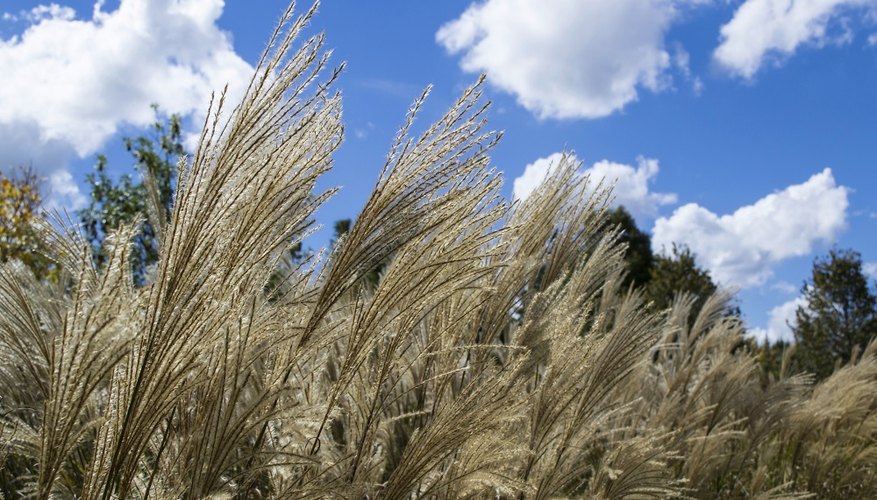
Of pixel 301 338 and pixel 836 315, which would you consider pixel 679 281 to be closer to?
pixel 836 315

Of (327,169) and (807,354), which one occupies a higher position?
(807,354)

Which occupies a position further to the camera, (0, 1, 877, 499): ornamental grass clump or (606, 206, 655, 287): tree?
(606, 206, 655, 287): tree

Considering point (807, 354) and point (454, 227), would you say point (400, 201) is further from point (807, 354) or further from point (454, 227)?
point (807, 354)

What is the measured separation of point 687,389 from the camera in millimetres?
5504

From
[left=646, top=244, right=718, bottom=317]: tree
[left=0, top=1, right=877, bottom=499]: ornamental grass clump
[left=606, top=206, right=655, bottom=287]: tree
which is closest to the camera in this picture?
[left=0, top=1, right=877, bottom=499]: ornamental grass clump

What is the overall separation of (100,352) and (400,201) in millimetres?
704

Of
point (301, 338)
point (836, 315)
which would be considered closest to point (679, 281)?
point (836, 315)

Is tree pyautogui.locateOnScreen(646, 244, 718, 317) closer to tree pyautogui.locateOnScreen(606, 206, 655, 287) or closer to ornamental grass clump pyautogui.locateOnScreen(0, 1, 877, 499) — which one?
tree pyautogui.locateOnScreen(606, 206, 655, 287)

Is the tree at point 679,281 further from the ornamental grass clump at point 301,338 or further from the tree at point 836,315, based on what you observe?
the ornamental grass clump at point 301,338

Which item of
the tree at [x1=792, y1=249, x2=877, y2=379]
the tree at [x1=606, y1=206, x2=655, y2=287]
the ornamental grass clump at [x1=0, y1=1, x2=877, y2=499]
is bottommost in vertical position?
the ornamental grass clump at [x1=0, y1=1, x2=877, y2=499]

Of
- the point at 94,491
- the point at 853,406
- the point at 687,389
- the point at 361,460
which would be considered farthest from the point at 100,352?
the point at 853,406

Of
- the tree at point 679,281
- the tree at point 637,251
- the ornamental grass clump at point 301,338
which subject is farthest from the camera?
the tree at point 637,251

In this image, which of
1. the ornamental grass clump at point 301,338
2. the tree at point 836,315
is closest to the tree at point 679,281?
the tree at point 836,315

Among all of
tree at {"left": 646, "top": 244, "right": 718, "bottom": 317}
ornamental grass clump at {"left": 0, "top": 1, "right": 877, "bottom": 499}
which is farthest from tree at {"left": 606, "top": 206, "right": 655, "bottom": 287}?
ornamental grass clump at {"left": 0, "top": 1, "right": 877, "bottom": 499}
